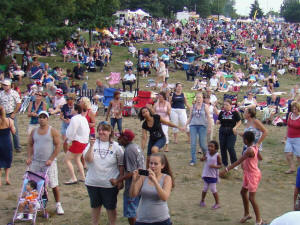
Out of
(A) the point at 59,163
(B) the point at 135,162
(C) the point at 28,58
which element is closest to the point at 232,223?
(B) the point at 135,162

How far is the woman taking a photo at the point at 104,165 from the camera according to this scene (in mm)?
5402

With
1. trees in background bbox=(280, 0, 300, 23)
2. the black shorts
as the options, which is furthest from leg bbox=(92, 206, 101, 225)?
trees in background bbox=(280, 0, 300, 23)

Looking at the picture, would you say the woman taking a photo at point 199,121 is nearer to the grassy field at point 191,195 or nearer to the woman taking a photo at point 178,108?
the grassy field at point 191,195

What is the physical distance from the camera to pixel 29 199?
20.5 feet

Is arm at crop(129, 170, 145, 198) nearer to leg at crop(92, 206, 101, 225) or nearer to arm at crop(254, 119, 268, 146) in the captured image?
leg at crop(92, 206, 101, 225)

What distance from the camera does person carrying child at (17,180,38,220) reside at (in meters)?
6.22

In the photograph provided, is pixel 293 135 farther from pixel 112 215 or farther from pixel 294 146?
pixel 112 215

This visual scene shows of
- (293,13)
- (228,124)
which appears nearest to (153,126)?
(228,124)

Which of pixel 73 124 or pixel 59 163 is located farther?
pixel 59 163

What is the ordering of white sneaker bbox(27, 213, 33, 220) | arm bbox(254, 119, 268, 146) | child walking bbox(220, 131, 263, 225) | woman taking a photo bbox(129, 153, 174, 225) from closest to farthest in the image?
1. woman taking a photo bbox(129, 153, 174, 225)
2. child walking bbox(220, 131, 263, 225)
3. white sneaker bbox(27, 213, 33, 220)
4. arm bbox(254, 119, 268, 146)

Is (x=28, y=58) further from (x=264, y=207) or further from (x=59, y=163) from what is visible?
(x=264, y=207)

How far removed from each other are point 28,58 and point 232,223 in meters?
19.0

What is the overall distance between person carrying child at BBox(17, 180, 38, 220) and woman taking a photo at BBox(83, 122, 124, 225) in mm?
1173

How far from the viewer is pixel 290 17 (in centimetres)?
7650
